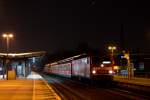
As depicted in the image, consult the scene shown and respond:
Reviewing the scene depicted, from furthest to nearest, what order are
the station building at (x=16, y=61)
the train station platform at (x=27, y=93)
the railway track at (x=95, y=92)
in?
the station building at (x=16, y=61)
the railway track at (x=95, y=92)
the train station platform at (x=27, y=93)

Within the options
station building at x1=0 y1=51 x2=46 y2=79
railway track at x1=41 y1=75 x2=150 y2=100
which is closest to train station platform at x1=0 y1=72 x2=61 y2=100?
railway track at x1=41 y1=75 x2=150 y2=100

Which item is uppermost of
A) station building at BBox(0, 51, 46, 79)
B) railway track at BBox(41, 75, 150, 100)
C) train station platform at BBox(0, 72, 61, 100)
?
station building at BBox(0, 51, 46, 79)

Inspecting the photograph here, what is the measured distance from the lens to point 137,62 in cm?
11981

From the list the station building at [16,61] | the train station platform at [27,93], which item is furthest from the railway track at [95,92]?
the station building at [16,61]

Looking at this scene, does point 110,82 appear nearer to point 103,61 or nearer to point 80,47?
point 103,61

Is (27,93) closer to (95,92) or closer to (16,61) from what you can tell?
(95,92)

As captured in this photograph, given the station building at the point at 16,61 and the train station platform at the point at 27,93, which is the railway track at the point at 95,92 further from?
the station building at the point at 16,61

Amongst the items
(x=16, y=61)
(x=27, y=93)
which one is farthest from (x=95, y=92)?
(x=16, y=61)

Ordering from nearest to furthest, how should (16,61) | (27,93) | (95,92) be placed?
(27,93)
(95,92)
(16,61)

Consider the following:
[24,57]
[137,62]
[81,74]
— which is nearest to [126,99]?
[81,74]

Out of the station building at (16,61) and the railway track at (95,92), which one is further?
the station building at (16,61)

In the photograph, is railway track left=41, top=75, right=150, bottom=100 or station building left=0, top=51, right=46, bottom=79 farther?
station building left=0, top=51, right=46, bottom=79

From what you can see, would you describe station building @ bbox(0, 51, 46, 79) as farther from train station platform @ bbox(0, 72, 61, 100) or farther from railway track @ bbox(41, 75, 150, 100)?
railway track @ bbox(41, 75, 150, 100)

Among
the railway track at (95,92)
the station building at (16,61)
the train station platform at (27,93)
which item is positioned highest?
the station building at (16,61)
